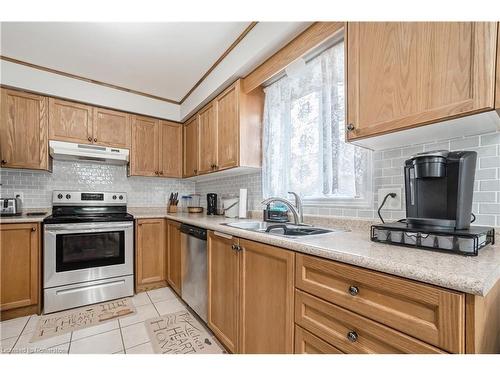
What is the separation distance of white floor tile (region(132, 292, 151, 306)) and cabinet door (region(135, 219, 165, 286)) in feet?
0.40

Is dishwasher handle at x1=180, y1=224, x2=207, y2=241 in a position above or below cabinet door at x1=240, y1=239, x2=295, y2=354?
above

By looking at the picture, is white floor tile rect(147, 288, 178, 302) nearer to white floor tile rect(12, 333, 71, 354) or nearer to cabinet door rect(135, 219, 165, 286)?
cabinet door rect(135, 219, 165, 286)

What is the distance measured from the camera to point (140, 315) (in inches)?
83.2

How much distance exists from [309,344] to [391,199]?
0.90m

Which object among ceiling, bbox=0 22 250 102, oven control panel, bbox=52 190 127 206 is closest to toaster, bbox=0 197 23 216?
oven control panel, bbox=52 190 127 206

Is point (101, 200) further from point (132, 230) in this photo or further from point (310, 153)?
point (310, 153)

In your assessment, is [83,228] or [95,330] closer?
[95,330]

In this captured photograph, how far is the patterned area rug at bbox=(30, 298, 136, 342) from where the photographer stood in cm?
187

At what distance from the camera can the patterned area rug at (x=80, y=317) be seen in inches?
73.6

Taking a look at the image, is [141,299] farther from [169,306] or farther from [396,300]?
[396,300]

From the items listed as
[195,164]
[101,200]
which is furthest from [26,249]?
[195,164]

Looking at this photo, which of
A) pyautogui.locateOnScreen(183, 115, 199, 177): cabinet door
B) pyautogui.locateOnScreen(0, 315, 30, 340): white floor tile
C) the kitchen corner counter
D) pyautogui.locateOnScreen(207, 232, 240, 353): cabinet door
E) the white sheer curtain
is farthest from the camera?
pyautogui.locateOnScreen(183, 115, 199, 177): cabinet door

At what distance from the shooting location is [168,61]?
232 cm

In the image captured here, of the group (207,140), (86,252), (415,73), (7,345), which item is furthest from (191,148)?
(415,73)
